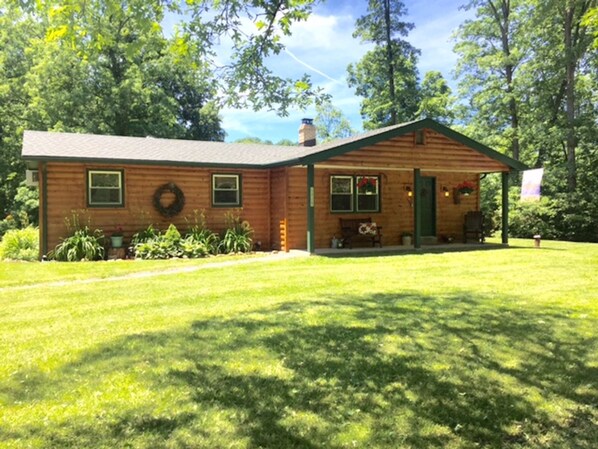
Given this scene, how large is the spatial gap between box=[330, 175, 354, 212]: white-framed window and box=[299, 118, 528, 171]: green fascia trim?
1750mm

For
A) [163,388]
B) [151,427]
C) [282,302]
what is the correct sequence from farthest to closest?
[282,302]
[163,388]
[151,427]

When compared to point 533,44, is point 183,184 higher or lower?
lower

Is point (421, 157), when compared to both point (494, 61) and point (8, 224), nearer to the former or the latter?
point (494, 61)

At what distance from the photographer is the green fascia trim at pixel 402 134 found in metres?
11.7

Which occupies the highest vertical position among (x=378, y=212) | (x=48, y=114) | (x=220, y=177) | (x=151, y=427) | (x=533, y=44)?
(x=533, y=44)

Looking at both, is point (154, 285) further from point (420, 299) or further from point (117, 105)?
point (117, 105)

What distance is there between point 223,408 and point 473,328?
2798mm

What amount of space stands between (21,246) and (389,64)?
21.4m

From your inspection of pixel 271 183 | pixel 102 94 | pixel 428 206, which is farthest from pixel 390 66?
pixel 271 183

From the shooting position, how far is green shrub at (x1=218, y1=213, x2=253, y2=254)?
1294 centimetres

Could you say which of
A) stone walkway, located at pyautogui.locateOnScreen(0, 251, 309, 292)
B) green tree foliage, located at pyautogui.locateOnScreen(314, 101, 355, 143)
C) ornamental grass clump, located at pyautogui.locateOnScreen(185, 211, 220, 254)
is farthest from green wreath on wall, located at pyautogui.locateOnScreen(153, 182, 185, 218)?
green tree foliage, located at pyautogui.locateOnScreen(314, 101, 355, 143)

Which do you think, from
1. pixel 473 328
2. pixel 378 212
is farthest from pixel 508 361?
pixel 378 212

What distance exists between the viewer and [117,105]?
80.4 feet

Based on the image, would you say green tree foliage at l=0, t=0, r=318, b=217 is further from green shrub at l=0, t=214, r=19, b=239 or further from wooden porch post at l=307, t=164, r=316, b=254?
green shrub at l=0, t=214, r=19, b=239
